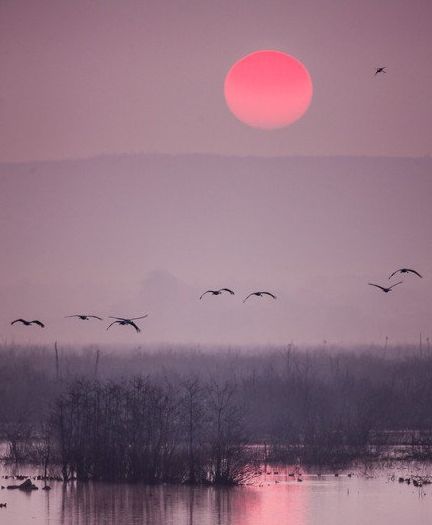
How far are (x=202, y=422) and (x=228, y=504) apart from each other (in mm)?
11381

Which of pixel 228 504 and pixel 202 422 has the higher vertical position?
pixel 202 422

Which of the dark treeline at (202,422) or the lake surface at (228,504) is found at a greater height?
the dark treeline at (202,422)

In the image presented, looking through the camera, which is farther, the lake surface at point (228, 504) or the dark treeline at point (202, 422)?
the dark treeline at point (202, 422)

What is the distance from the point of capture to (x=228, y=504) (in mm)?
52406

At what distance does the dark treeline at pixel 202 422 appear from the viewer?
182 feet

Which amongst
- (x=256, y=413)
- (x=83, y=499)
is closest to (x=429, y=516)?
(x=83, y=499)

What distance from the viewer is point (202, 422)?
209 ft

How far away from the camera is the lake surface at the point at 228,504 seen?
164ft

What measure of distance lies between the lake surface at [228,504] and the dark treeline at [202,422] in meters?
1.14

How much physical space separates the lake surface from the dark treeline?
1135 millimetres

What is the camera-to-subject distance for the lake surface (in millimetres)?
49969

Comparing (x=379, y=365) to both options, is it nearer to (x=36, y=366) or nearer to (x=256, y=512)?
(x=36, y=366)

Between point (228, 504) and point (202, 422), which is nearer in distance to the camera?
point (228, 504)

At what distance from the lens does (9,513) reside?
50469 mm
